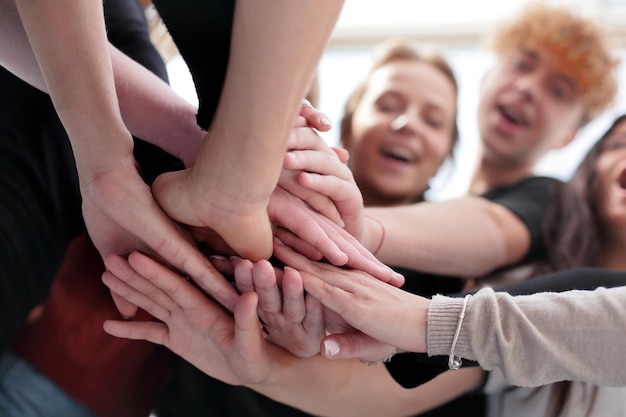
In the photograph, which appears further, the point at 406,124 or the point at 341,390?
the point at 406,124

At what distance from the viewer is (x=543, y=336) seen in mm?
747

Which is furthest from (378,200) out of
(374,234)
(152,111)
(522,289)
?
(152,111)

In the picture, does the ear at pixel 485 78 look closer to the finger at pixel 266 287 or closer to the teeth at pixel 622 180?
the teeth at pixel 622 180

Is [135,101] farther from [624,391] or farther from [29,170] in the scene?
[624,391]

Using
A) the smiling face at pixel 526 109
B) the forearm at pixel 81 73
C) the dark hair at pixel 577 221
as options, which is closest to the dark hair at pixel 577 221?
the dark hair at pixel 577 221

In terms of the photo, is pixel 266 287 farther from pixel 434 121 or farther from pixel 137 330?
pixel 434 121

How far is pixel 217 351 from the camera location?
0.87 metres

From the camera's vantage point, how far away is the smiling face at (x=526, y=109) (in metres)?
1.61

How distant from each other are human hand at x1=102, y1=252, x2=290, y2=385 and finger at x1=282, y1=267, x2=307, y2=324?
0.04m

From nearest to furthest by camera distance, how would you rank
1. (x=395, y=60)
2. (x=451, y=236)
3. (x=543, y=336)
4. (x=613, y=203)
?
1. (x=543, y=336)
2. (x=451, y=236)
3. (x=613, y=203)
4. (x=395, y=60)

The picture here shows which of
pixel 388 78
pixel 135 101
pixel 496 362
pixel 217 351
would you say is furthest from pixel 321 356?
pixel 388 78

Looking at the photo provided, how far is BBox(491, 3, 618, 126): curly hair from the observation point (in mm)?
1634

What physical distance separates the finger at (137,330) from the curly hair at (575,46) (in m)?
1.19

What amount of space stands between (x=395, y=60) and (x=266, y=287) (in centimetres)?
90
